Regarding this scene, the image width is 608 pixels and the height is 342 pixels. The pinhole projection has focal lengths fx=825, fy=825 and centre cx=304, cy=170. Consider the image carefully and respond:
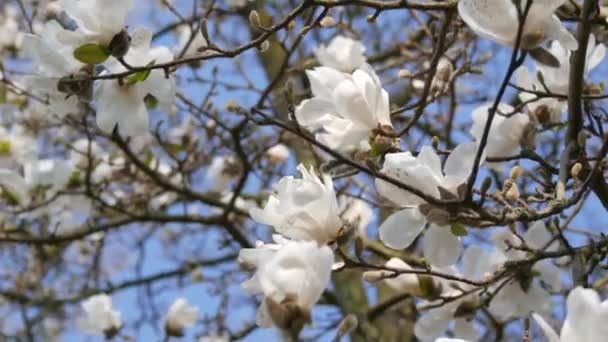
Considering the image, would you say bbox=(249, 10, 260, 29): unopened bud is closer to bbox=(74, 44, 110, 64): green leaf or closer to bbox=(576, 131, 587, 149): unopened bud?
bbox=(74, 44, 110, 64): green leaf

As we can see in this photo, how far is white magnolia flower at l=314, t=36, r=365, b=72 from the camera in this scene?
2.10 metres

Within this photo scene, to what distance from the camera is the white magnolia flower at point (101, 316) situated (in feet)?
8.25

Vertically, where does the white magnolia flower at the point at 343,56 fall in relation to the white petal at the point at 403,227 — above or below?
above

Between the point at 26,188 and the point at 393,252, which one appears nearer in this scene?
the point at 26,188

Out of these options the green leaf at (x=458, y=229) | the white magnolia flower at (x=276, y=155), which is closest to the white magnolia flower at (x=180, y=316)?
the white magnolia flower at (x=276, y=155)

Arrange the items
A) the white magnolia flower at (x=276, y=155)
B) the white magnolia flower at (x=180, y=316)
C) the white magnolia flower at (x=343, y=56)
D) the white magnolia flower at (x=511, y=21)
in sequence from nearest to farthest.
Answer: the white magnolia flower at (x=511, y=21) → the white magnolia flower at (x=343, y=56) → the white magnolia flower at (x=180, y=316) → the white magnolia flower at (x=276, y=155)

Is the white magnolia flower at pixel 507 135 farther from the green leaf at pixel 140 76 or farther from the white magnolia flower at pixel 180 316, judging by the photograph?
the white magnolia flower at pixel 180 316

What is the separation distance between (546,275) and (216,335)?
5.12 feet

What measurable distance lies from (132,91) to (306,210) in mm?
479

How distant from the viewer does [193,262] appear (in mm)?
3455

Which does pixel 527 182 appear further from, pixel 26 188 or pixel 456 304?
pixel 26 188

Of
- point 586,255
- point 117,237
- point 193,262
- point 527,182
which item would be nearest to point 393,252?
point 527,182

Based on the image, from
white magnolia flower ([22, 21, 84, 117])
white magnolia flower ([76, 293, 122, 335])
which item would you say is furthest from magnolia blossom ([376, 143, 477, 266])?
white magnolia flower ([76, 293, 122, 335])

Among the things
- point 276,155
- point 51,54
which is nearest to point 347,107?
point 51,54
